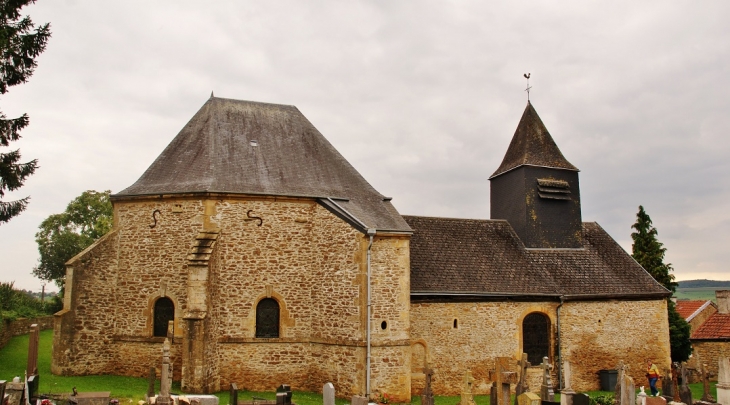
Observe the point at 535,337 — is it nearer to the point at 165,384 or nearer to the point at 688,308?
the point at 165,384

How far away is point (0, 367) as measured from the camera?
1658 centimetres

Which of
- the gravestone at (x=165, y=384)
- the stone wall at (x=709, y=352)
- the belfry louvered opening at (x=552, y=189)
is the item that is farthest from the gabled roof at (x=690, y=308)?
the gravestone at (x=165, y=384)

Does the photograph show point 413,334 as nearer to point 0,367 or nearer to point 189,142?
point 189,142

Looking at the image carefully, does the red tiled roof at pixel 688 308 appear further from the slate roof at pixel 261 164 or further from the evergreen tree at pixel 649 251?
the slate roof at pixel 261 164

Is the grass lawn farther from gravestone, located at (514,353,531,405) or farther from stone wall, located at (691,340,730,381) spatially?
stone wall, located at (691,340,730,381)

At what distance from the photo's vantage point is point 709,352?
70.4 ft

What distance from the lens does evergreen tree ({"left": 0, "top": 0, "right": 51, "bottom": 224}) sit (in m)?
13.5

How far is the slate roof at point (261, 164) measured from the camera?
16.1 m

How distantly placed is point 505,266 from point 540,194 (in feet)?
11.9

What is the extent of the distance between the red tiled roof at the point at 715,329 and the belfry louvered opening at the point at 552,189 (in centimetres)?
755

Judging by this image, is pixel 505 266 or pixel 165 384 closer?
pixel 165 384

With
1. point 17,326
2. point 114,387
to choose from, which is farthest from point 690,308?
point 17,326

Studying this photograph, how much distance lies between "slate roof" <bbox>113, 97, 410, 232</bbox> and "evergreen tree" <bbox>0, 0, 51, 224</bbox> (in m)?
2.88

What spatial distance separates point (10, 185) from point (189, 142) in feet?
16.3
